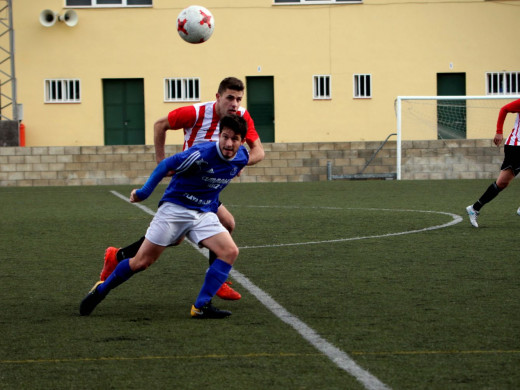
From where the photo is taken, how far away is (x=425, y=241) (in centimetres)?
1033

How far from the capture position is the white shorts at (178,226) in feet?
20.4

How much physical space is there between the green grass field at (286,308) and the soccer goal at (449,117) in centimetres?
1338

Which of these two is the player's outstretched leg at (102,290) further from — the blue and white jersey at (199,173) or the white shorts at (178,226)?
the blue and white jersey at (199,173)

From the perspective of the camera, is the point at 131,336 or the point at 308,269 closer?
the point at 131,336

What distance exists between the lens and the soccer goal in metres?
26.1

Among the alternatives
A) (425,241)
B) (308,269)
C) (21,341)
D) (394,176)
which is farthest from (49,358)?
(394,176)

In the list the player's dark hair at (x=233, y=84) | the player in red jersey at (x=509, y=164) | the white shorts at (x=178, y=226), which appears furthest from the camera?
the player in red jersey at (x=509, y=164)

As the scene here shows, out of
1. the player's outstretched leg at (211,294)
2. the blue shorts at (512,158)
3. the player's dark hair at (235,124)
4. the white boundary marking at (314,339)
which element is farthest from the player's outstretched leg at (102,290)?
the blue shorts at (512,158)

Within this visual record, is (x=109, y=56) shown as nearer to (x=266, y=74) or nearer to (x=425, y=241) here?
(x=266, y=74)

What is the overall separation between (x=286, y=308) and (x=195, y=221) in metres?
0.81

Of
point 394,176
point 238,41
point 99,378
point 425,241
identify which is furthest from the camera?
point 238,41

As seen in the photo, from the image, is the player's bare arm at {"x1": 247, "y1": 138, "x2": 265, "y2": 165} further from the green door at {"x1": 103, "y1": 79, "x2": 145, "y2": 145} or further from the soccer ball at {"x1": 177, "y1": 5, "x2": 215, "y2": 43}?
the green door at {"x1": 103, "y1": 79, "x2": 145, "y2": 145}

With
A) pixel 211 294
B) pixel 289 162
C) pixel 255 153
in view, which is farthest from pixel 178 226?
pixel 289 162

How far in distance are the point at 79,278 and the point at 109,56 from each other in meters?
22.8
